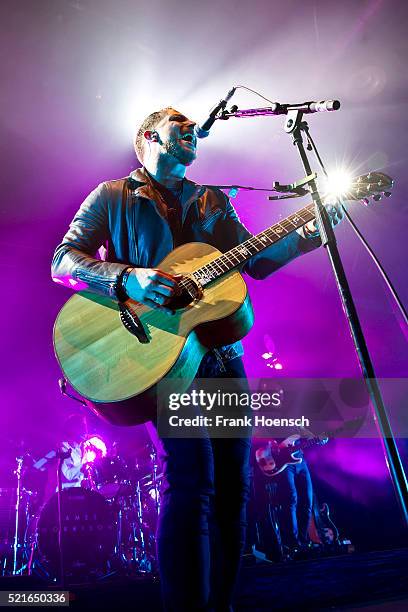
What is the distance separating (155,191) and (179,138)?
38 centimetres

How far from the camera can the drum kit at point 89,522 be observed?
13.4ft

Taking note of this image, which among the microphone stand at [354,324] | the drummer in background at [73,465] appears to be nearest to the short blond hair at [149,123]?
the microphone stand at [354,324]

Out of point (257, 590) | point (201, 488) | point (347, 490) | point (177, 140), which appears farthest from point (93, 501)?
point (347, 490)

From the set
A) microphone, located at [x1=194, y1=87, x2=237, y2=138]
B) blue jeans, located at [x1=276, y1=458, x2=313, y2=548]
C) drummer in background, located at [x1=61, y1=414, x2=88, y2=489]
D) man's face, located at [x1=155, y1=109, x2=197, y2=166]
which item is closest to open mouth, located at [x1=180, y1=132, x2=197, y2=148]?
man's face, located at [x1=155, y1=109, x2=197, y2=166]

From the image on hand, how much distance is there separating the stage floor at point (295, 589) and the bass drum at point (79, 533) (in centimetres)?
67

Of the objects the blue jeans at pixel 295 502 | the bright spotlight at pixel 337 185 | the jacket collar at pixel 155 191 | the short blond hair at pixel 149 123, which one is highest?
the short blond hair at pixel 149 123

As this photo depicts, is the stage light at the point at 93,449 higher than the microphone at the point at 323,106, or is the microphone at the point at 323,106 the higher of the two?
the microphone at the point at 323,106

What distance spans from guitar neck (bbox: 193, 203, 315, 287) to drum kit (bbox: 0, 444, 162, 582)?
3.19 m

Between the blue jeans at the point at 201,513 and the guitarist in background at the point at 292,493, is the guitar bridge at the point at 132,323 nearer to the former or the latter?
the blue jeans at the point at 201,513

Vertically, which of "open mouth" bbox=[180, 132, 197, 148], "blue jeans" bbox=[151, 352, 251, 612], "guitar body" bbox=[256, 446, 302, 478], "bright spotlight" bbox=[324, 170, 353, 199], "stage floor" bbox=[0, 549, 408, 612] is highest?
"open mouth" bbox=[180, 132, 197, 148]

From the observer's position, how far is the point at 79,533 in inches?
164

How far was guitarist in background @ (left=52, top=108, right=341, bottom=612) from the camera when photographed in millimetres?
1513

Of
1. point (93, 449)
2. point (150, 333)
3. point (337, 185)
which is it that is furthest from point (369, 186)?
point (93, 449)

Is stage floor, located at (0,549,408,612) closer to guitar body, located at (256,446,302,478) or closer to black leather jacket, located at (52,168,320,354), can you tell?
black leather jacket, located at (52,168,320,354)
